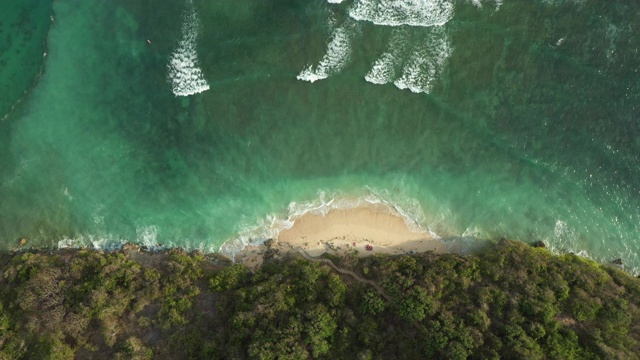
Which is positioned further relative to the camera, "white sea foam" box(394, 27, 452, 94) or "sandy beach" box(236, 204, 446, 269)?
"white sea foam" box(394, 27, 452, 94)

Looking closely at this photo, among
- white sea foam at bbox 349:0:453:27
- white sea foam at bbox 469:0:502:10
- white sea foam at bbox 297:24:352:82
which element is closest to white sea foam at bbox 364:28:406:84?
white sea foam at bbox 349:0:453:27

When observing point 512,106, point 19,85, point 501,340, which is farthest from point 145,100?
point 501,340

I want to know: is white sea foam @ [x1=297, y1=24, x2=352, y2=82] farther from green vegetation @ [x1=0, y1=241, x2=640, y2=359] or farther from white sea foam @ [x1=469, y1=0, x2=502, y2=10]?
green vegetation @ [x1=0, y1=241, x2=640, y2=359]

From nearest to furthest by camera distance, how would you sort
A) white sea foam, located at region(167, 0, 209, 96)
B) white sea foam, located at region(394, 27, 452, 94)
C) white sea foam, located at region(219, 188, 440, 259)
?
white sea foam, located at region(219, 188, 440, 259) → white sea foam, located at region(394, 27, 452, 94) → white sea foam, located at region(167, 0, 209, 96)

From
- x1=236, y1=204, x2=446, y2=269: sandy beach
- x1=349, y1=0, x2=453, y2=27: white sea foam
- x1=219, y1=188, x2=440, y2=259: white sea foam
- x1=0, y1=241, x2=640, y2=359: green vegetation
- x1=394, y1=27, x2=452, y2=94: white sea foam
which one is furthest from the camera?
x1=394, y1=27, x2=452, y2=94: white sea foam

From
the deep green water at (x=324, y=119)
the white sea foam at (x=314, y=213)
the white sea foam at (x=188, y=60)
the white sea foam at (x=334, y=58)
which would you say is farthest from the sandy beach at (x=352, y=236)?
the white sea foam at (x=188, y=60)

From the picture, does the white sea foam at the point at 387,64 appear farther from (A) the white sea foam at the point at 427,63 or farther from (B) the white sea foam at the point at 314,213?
(B) the white sea foam at the point at 314,213

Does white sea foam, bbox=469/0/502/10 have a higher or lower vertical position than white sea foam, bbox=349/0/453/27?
higher

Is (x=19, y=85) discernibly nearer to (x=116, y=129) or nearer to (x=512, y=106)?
(x=116, y=129)

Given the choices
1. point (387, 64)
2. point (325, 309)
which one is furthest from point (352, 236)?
point (387, 64)
